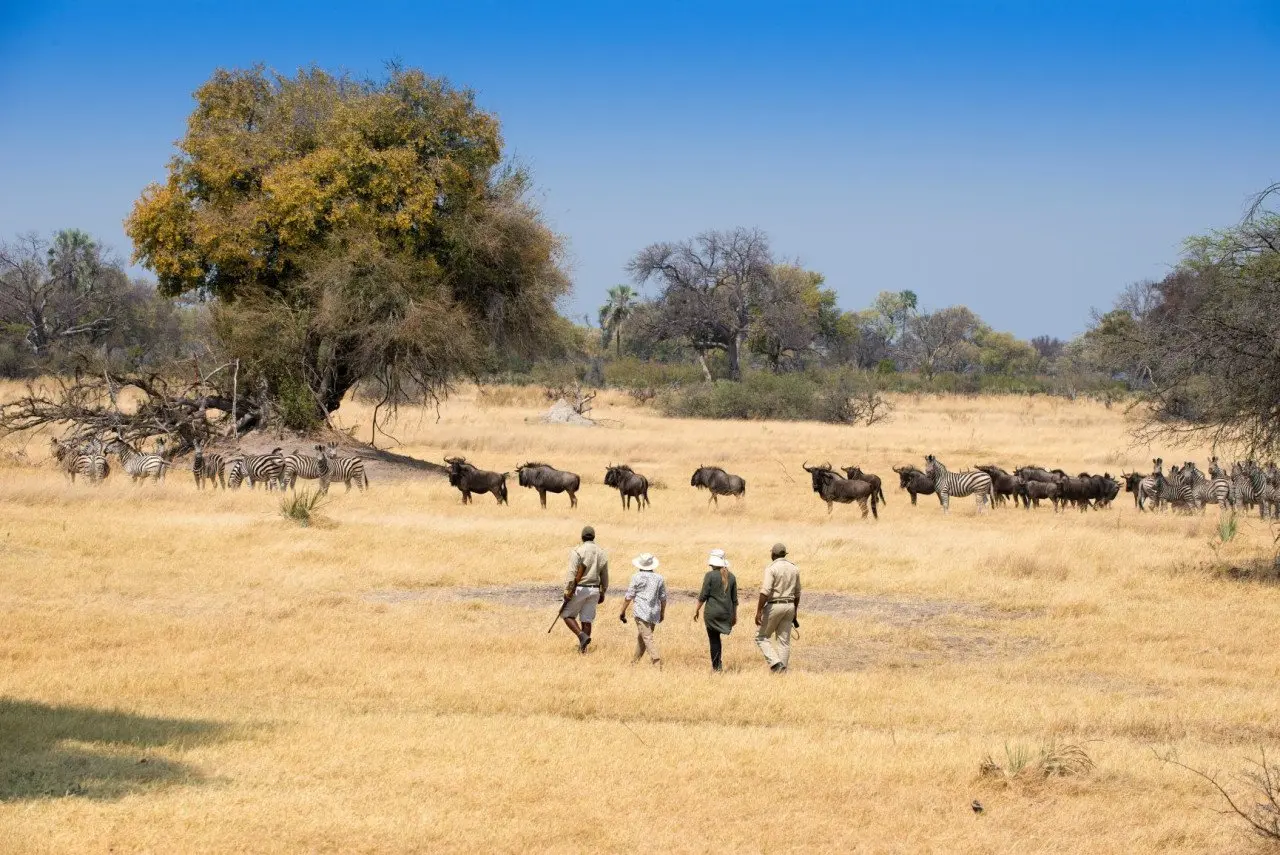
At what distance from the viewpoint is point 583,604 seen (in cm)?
1598

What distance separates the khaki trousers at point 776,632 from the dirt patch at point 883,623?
3.01ft

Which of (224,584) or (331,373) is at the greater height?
(331,373)

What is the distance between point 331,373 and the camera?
3909 centimetres

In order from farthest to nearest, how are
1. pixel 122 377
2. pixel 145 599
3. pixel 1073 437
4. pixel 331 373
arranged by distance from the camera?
1. pixel 1073 437
2. pixel 331 373
3. pixel 122 377
4. pixel 145 599

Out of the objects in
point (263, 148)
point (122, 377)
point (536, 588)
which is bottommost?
point (536, 588)

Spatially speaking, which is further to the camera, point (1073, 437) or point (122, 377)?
point (1073, 437)

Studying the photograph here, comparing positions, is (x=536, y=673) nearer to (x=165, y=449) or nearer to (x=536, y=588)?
(x=536, y=588)

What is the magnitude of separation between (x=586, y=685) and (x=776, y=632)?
2376 millimetres

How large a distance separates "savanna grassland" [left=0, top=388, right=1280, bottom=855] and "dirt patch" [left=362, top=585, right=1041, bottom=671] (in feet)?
0.26

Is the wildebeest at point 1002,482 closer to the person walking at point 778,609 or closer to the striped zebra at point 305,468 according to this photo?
the striped zebra at point 305,468

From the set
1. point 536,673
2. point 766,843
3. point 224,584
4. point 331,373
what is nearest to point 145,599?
point 224,584

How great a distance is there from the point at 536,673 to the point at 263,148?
87.1ft

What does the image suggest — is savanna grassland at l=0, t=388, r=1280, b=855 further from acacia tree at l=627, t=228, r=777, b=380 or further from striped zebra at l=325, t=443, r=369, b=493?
acacia tree at l=627, t=228, r=777, b=380

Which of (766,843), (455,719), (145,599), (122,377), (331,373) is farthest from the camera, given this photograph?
(331,373)
